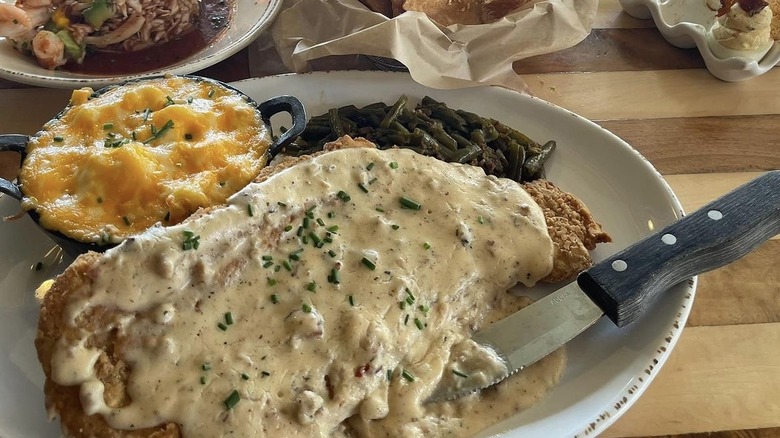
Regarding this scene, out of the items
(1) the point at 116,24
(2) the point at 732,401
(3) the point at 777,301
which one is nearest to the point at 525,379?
(2) the point at 732,401

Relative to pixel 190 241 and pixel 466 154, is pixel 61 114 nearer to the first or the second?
pixel 190 241

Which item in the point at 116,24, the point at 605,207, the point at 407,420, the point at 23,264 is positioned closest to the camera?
the point at 407,420

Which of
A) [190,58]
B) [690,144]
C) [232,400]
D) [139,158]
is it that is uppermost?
[139,158]

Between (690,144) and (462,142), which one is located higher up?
(462,142)

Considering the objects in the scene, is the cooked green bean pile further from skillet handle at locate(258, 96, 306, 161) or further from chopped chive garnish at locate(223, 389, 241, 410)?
chopped chive garnish at locate(223, 389, 241, 410)

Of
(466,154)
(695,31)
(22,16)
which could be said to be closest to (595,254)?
(466,154)

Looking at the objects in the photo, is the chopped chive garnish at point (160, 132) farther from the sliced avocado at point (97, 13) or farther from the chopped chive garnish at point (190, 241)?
the sliced avocado at point (97, 13)

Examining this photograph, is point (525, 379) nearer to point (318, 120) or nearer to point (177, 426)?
point (177, 426)
